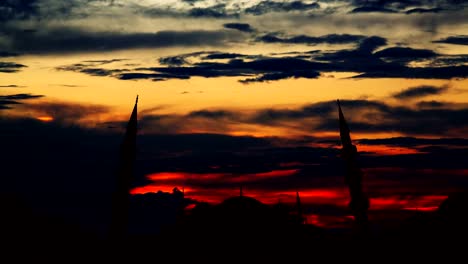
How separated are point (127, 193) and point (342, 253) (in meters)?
67.5

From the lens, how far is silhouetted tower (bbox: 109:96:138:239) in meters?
20.5

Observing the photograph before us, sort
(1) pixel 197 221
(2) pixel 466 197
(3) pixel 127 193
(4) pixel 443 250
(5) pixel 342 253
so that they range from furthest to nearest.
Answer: (1) pixel 197 221 < (5) pixel 342 253 < (2) pixel 466 197 < (4) pixel 443 250 < (3) pixel 127 193

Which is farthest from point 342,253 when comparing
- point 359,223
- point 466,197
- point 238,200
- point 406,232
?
point 359,223

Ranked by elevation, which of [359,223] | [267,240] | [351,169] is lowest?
[267,240]

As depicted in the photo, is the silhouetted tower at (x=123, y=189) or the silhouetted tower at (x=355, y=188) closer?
the silhouetted tower at (x=123, y=189)

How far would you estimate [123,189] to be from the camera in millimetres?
20438

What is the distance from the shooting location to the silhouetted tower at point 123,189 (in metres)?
20.5

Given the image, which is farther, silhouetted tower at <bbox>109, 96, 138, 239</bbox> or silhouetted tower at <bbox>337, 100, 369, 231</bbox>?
silhouetted tower at <bbox>337, 100, 369, 231</bbox>

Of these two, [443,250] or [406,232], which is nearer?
[443,250]

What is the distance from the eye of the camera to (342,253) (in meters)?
83.2

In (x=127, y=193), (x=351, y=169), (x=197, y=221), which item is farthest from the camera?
(x=197, y=221)

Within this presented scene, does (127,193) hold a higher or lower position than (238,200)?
higher

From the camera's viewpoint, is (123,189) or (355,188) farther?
(355,188)

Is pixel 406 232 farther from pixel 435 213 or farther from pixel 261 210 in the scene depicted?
pixel 261 210
